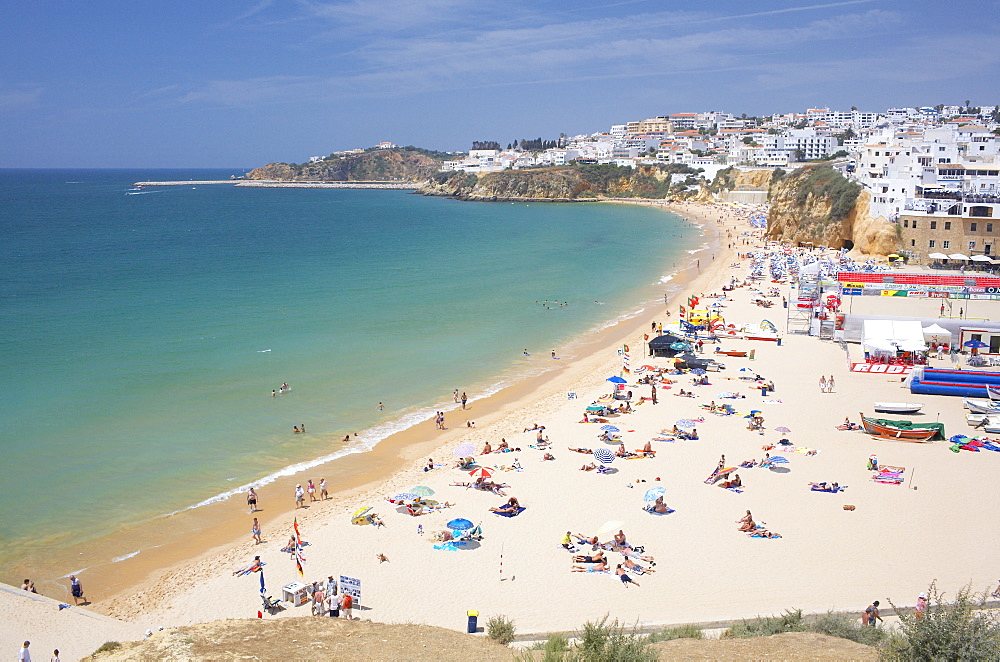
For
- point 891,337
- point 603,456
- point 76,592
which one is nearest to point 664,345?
point 891,337

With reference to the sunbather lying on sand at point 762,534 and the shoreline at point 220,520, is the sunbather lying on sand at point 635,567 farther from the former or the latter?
the shoreline at point 220,520

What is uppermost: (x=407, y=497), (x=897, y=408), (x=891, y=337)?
(x=891, y=337)

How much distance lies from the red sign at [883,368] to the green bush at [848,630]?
51.4 feet

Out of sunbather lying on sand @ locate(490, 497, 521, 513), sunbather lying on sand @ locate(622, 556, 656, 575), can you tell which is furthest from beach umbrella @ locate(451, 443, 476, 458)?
sunbather lying on sand @ locate(622, 556, 656, 575)

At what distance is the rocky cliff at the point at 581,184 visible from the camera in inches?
4616

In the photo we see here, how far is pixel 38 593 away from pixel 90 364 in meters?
15.6

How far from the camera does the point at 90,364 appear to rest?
2598 centimetres

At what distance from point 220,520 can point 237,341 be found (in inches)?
611

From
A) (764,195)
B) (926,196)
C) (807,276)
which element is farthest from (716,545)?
(764,195)

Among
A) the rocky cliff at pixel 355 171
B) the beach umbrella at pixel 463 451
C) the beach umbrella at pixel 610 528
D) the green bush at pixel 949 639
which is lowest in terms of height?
the beach umbrella at pixel 610 528

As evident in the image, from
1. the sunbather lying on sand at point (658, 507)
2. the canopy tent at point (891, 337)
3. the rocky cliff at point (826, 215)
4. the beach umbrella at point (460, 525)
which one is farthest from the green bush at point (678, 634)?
the rocky cliff at point (826, 215)

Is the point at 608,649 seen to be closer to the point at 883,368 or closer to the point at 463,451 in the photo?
the point at 463,451

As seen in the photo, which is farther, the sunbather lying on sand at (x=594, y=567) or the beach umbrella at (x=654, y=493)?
the beach umbrella at (x=654, y=493)

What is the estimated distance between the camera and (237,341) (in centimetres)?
2952
